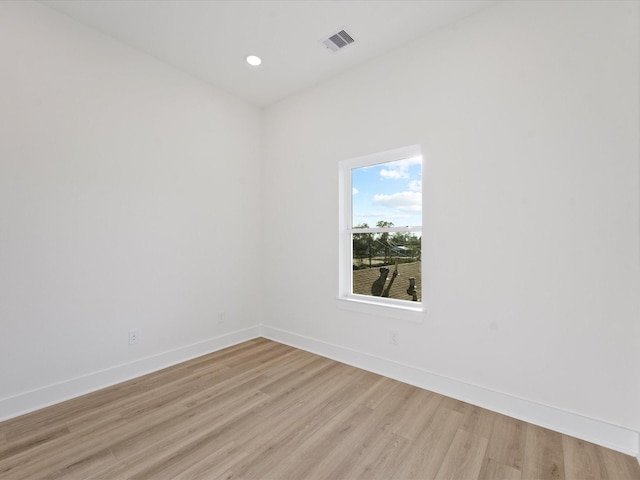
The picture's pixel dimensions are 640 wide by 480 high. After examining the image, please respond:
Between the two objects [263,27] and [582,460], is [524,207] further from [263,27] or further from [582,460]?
[263,27]

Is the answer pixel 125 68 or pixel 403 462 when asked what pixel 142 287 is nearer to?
pixel 125 68

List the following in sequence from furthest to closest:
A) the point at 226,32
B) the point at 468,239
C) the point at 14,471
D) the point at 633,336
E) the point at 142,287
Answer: the point at 142,287
the point at 226,32
the point at 468,239
the point at 633,336
the point at 14,471

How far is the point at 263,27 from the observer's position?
2.55 m

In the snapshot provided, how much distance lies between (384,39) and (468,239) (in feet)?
6.26

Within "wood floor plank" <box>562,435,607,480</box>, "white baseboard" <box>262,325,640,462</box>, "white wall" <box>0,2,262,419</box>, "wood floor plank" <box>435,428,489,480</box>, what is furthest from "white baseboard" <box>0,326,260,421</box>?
"wood floor plank" <box>562,435,607,480</box>

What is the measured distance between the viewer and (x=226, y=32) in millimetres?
2609

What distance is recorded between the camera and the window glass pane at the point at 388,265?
9.19ft

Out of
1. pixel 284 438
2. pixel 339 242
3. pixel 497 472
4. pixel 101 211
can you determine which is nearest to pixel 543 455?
pixel 497 472

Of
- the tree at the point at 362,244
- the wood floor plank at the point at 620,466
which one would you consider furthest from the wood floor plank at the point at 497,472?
the tree at the point at 362,244

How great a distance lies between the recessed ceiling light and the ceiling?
59 mm

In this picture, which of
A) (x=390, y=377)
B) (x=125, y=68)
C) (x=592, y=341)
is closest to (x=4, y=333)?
(x=125, y=68)

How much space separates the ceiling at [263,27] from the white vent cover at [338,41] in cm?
4

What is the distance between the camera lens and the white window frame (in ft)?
8.97

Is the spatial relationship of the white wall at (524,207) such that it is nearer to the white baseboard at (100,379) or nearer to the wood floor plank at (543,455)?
the wood floor plank at (543,455)
